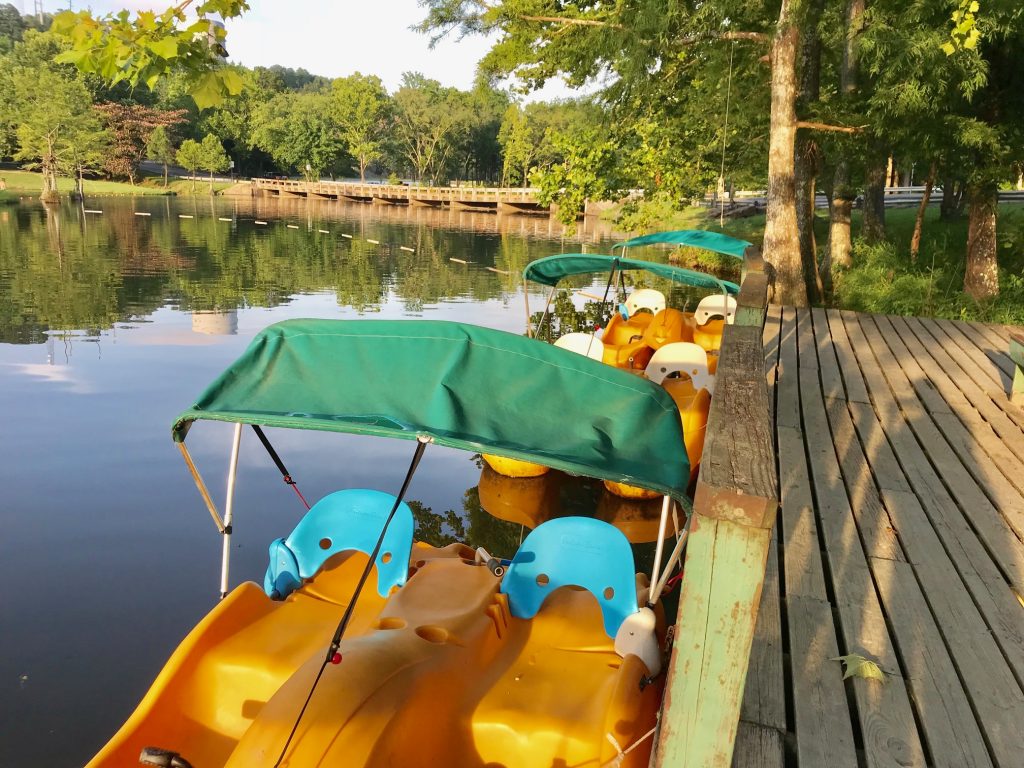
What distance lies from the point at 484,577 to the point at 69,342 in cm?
1619

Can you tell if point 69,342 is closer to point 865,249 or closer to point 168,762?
point 168,762

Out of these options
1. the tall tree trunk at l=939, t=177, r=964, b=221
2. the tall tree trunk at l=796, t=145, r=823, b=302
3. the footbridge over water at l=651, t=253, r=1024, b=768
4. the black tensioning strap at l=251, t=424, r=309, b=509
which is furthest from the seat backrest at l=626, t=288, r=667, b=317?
the tall tree trunk at l=939, t=177, r=964, b=221

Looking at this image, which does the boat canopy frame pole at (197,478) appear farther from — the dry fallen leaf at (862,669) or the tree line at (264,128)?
the tree line at (264,128)

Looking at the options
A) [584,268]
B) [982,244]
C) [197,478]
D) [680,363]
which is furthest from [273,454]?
[982,244]

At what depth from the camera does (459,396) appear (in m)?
3.73

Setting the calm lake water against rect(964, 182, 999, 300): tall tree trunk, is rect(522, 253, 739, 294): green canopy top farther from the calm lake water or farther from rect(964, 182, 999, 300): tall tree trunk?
rect(964, 182, 999, 300): tall tree trunk

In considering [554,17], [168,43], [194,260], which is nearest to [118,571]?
[168,43]

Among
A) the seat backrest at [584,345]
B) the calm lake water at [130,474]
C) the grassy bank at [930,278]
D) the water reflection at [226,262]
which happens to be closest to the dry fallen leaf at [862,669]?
the calm lake water at [130,474]

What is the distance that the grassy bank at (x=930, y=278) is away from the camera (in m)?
15.4

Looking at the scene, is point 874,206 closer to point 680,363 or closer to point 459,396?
point 680,363

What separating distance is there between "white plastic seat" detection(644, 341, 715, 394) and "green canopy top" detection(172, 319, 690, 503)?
7031mm

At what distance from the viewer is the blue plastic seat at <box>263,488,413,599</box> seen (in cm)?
532

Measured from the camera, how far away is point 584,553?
518cm

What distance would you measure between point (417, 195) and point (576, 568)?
242 ft
